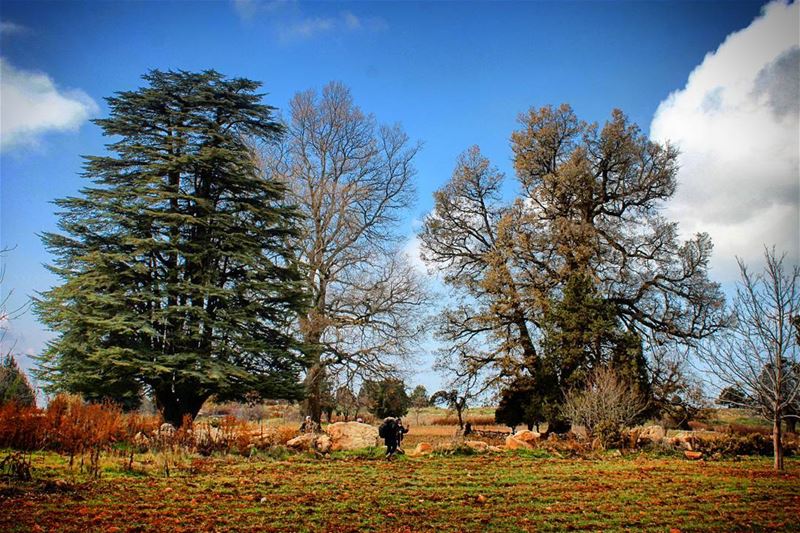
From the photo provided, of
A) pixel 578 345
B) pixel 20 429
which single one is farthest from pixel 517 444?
pixel 20 429

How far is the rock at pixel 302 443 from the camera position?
1355 cm

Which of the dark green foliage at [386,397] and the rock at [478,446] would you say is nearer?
the rock at [478,446]

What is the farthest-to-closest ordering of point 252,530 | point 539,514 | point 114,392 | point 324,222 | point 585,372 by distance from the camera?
1. point 324,222
2. point 585,372
3. point 114,392
4. point 539,514
5. point 252,530

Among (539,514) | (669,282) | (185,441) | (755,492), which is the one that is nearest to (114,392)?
(185,441)

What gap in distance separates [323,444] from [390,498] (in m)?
6.52

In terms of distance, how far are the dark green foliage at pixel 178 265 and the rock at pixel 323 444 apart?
295 cm

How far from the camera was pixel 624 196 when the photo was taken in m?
23.7

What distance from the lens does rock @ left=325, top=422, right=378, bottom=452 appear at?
47.7 feet

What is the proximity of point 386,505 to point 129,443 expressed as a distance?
7.84m

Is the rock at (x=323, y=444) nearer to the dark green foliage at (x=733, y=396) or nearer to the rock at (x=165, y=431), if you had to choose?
the rock at (x=165, y=431)

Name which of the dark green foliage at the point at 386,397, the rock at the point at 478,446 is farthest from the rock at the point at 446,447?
the dark green foliage at the point at 386,397

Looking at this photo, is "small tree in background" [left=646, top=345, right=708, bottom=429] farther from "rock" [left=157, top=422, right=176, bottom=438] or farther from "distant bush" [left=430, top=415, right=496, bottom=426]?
"rock" [left=157, top=422, right=176, bottom=438]

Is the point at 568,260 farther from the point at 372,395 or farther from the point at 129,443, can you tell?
the point at 129,443

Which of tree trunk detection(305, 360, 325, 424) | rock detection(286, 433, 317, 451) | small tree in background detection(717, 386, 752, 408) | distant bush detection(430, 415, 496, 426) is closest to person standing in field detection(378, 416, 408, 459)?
rock detection(286, 433, 317, 451)
